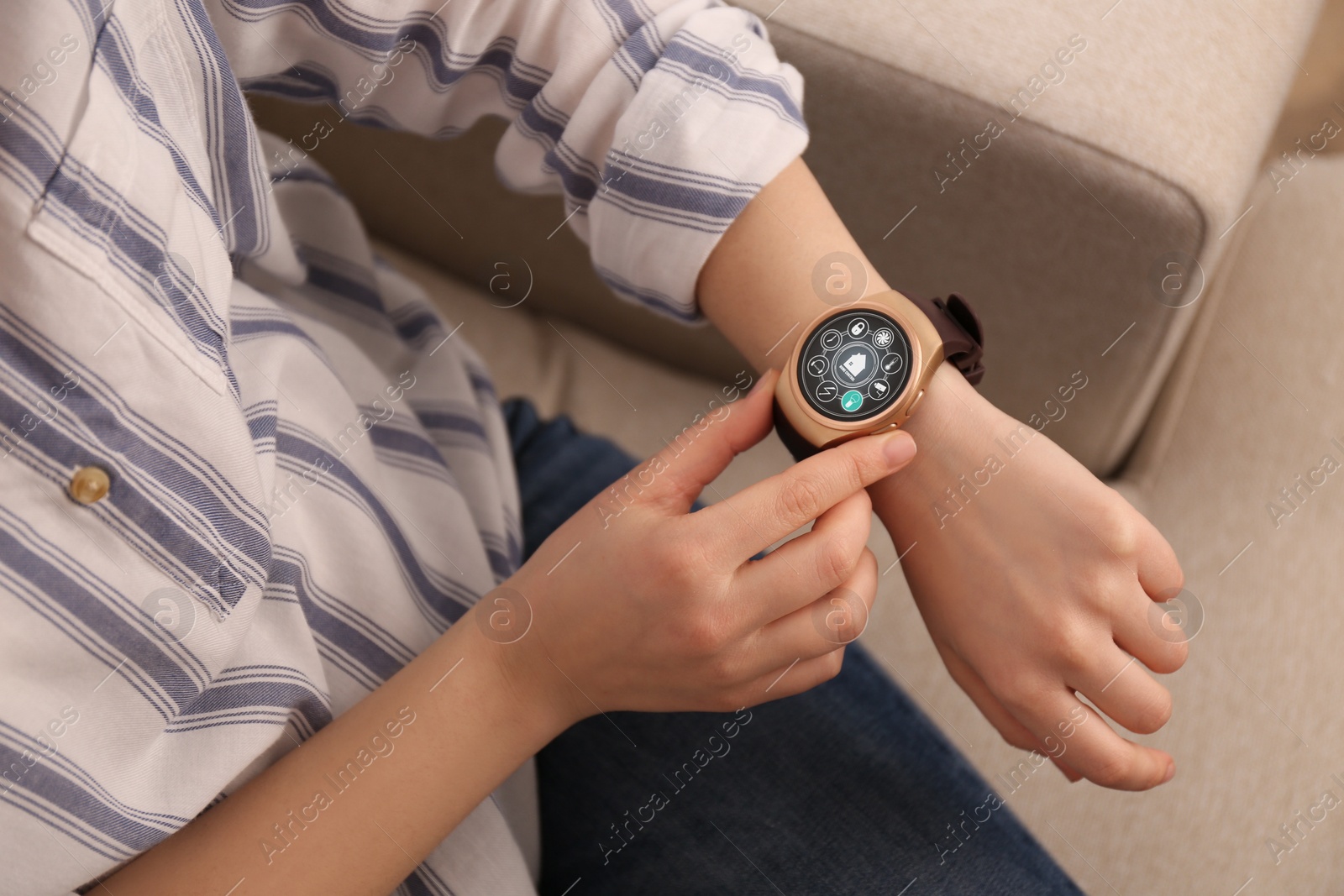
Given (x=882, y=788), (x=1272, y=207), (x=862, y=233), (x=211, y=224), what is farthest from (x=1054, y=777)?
(x=211, y=224)

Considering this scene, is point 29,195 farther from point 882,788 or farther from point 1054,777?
point 1054,777

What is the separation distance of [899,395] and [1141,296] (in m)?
0.31

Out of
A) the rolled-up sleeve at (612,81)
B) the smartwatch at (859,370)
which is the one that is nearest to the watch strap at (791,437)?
the smartwatch at (859,370)

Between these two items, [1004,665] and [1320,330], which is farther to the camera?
[1320,330]

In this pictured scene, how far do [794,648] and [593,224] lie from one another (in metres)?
0.28

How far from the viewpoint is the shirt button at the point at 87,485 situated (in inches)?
15.4

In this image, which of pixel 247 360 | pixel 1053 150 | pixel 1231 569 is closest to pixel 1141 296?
pixel 1053 150

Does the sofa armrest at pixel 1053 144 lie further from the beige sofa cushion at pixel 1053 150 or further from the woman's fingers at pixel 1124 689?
the woman's fingers at pixel 1124 689

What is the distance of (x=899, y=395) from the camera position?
478 millimetres

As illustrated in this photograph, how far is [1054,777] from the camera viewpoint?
72 cm

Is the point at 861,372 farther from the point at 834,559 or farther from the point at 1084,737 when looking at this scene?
the point at 1084,737

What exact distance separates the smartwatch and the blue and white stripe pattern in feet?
0.31

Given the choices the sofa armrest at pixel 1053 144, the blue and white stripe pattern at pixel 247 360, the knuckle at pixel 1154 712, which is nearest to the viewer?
the blue and white stripe pattern at pixel 247 360

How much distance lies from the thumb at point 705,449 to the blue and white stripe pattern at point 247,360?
10 centimetres
